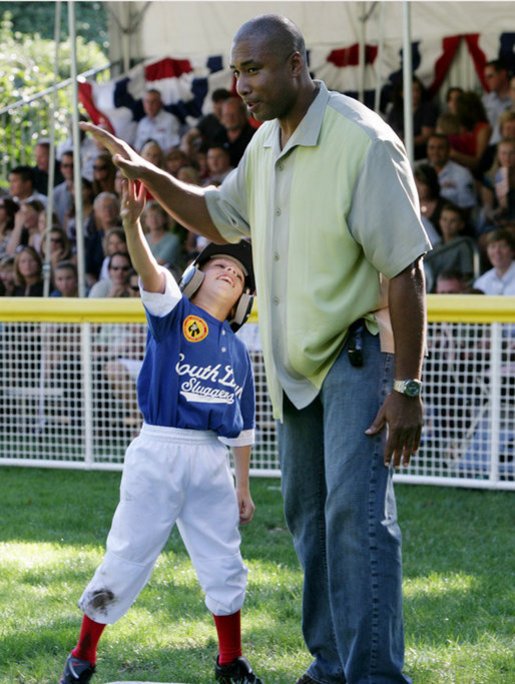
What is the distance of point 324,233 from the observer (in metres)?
2.84

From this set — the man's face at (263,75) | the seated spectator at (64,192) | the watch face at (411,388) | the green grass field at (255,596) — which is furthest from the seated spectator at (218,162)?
the watch face at (411,388)

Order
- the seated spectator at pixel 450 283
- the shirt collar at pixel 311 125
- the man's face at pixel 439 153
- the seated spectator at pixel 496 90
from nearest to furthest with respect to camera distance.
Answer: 1. the shirt collar at pixel 311 125
2. the seated spectator at pixel 450 283
3. the man's face at pixel 439 153
4. the seated spectator at pixel 496 90

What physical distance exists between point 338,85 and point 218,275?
21.1 feet

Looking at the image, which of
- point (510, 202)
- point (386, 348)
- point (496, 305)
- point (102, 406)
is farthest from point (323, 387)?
point (510, 202)

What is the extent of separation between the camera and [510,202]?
8.17 m

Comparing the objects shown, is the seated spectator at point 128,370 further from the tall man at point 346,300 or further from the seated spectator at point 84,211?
the tall man at point 346,300

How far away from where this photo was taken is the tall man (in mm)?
2770

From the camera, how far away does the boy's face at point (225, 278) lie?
3.73 meters

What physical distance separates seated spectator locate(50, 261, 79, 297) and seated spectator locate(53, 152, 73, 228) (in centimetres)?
99

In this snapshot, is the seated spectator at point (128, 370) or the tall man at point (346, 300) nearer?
the tall man at point (346, 300)

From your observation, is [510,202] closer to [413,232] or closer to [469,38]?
[469,38]

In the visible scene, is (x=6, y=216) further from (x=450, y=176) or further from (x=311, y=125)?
(x=311, y=125)

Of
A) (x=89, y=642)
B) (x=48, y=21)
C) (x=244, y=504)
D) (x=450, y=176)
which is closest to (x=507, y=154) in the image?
(x=450, y=176)

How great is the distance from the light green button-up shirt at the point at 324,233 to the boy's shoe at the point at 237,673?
0.96m
